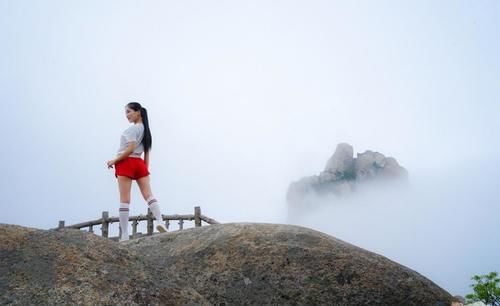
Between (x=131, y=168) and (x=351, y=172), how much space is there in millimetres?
75788

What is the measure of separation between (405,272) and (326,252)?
609mm

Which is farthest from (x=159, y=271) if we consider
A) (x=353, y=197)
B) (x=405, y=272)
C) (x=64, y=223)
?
(x=353, y=197)

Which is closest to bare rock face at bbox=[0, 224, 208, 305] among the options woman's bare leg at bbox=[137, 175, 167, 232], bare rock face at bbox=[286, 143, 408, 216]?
woman's bare leg at bbox=[137, 175, 167, 232]

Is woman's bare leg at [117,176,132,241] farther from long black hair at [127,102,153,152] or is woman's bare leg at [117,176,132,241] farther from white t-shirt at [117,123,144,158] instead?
long black hair at [127,102,153,152]

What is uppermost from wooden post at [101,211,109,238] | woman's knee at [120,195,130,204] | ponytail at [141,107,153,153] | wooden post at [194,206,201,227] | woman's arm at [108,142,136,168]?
ponytail at [141,107,153,153]

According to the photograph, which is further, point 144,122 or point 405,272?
point 144,122

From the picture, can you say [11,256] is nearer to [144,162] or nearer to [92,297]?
[92,297]

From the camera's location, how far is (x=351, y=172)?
3086 inches

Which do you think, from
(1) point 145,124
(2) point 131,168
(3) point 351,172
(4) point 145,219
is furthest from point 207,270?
(3) point 351,172

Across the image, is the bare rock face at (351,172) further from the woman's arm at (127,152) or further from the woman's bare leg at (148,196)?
the woman's arm at (127,152)

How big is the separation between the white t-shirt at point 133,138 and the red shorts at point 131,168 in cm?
8

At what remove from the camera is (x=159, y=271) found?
229cm

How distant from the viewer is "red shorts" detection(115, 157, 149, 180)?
531cm

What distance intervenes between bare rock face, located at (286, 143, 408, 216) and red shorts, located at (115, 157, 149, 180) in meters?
71.8
